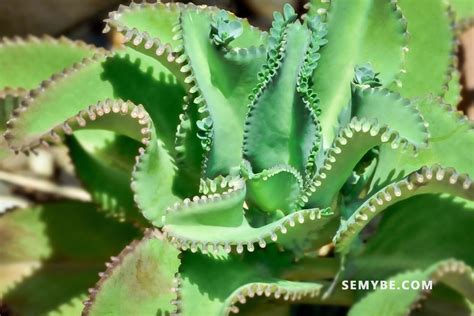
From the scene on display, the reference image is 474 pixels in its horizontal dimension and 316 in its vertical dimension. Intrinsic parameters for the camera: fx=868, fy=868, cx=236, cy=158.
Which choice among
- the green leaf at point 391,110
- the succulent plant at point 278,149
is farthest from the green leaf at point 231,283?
the green leaf at point 391,110

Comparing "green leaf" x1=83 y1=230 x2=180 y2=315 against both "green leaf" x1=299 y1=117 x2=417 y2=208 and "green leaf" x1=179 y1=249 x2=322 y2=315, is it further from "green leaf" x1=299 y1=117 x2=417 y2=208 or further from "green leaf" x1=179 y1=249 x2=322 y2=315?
"green leaf" x1=299 y1=117 x2=417 y2=208

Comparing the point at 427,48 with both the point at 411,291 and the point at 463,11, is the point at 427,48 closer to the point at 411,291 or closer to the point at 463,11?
the point at 463,11

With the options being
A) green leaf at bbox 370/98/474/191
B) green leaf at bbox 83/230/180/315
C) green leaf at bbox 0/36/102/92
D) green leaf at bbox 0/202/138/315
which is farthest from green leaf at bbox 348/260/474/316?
green leaf at bbox 0/36/102/92

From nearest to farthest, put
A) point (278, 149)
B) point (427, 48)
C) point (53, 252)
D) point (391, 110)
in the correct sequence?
point (391, 110) < point (278, 149) < point (427, 48) < point (53, 252)

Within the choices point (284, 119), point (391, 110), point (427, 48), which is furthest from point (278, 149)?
point (427, 48)

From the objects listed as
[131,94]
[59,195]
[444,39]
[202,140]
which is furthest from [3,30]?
[444,39]

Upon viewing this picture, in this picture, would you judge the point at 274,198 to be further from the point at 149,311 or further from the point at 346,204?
the point at 149,311

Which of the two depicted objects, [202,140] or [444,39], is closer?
[202,140]
